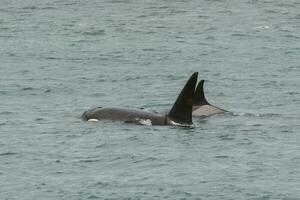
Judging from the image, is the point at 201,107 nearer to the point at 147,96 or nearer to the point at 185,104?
the point at 185,104

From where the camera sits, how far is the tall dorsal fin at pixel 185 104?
118 ft

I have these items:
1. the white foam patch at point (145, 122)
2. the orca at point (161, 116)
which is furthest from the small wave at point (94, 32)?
the white foam patch at point (145, 122)

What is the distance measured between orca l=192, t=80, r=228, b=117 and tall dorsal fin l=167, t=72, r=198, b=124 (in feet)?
8.83

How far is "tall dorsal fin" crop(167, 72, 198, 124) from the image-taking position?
3594cm

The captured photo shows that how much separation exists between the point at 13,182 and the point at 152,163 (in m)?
3.78

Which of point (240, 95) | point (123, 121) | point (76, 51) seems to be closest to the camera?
point (123, 121)

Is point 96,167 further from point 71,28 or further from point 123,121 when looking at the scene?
point 71,28

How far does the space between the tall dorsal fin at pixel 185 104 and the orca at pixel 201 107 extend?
2690mm

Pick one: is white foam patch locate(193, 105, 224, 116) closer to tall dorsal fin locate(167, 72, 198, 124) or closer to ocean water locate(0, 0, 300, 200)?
Answer: ocean water locate(0, 0, 300, 200)

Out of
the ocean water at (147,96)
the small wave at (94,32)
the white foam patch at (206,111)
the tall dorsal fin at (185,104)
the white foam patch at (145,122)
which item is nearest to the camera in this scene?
the ocean water at (147,96)

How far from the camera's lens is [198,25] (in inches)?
2697

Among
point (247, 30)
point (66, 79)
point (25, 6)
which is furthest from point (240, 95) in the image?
point (25, 6)

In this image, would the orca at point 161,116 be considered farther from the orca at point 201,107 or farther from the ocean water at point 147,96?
the orca at point 201,107

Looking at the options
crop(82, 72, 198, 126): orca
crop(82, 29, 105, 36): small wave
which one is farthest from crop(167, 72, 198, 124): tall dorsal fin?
crop(82, 29, 105, 36): small wave
